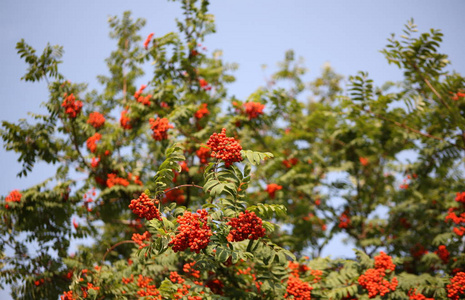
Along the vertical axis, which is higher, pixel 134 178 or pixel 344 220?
pixel 134 178

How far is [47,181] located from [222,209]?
5.21 metres

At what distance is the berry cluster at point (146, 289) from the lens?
4.68 m

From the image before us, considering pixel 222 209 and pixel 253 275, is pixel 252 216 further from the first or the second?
pixel 253 275

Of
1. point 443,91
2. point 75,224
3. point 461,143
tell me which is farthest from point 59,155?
point 461,143

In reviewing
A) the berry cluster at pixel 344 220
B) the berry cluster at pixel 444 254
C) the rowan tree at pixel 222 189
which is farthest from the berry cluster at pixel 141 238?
the berry cluster at pixel 344 220

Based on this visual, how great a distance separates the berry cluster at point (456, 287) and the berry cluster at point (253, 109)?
470cm

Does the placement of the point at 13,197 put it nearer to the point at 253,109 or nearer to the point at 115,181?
the point at 115,181

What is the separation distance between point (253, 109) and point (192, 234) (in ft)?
15.8

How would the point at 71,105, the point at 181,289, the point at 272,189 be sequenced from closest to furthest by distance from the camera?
the point at 181,289 < the point at 71,105 < the point at 272,189

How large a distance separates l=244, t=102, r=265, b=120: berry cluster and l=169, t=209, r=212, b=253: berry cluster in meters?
4.59

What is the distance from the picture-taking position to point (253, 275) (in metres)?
5.78

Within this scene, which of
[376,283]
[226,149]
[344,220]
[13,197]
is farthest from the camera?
[344,220]

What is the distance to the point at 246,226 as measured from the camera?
3619 millimetres

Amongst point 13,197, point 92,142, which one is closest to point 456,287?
point 92,142
